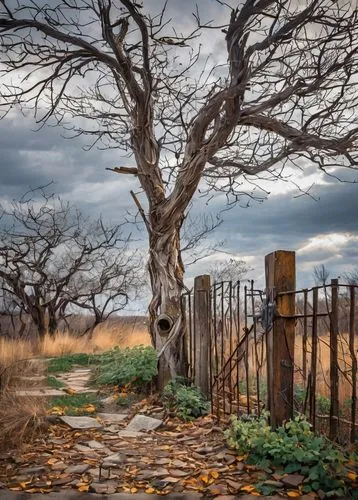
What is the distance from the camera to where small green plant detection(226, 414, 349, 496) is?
4.48 metres

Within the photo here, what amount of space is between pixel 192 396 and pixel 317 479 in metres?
3.22

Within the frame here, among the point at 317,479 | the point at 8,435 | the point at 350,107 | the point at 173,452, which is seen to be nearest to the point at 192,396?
the point at 173,452

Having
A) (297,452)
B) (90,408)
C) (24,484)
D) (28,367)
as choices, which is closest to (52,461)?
(24,484)

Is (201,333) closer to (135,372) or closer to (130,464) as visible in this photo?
(135,372)

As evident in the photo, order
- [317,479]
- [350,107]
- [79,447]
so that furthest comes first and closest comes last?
[350,107] < [79,447] < [317,479]

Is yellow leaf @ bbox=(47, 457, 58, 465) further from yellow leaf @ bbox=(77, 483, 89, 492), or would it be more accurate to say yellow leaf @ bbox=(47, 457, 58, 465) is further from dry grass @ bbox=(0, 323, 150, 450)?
yellow leaf @ bbox=(77, 483, 89, 492)

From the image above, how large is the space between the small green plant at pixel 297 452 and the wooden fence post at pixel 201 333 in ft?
8.44

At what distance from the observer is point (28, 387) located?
877 centimetres

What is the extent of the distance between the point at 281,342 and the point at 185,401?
2.50 metres

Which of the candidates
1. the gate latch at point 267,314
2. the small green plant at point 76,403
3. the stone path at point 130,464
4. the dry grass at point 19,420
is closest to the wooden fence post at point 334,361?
the gate latch at point 267,314

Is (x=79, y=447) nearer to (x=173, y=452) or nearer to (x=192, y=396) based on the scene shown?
(x=173, y=452)

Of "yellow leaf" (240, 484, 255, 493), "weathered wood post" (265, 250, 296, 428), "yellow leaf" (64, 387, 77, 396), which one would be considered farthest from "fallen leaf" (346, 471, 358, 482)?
"yellow leaf" (64, 387, 77, 396)

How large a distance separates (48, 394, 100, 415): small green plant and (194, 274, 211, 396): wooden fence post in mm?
1605

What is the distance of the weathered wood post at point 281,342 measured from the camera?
549cm
